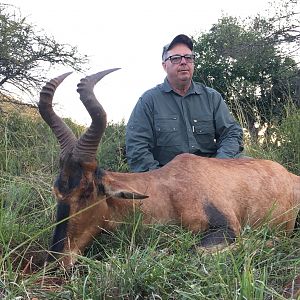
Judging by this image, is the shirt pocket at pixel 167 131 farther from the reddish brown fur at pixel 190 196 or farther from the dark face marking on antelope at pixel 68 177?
the dark face marking on antelope at pixel 68 177

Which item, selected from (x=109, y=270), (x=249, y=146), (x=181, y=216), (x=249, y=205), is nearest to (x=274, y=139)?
(x=249, y=146)

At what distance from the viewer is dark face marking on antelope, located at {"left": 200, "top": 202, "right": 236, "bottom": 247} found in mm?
4141

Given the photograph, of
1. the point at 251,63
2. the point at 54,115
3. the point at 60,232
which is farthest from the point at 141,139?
the point at 251,63

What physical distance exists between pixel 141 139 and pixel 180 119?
0.51 m

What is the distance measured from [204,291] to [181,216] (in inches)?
60.5

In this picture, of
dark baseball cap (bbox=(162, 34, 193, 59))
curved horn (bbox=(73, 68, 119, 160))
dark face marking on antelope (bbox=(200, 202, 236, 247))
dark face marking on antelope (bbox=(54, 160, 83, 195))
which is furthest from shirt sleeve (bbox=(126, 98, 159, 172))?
dark face marking on antelope (bbox=(54, 160, 83, 195))

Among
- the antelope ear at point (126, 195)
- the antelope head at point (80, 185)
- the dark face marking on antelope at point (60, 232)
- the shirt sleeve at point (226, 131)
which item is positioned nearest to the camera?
the dark face marking on antelope at point (60, 232)

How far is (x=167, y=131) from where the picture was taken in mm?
6078

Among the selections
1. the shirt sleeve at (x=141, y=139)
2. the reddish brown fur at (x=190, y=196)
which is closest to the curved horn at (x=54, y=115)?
the reddish brown fur at (x=190, y=196)

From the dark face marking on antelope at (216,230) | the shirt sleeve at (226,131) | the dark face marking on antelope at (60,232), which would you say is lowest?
the dark face marking on antelope at (216,230)

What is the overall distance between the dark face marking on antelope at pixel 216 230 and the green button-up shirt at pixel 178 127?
154 centimetres

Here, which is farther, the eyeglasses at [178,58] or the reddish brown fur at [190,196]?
the eyeglasses at [178,58]

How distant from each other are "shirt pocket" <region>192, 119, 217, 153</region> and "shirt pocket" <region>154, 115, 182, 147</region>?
8.6 inches

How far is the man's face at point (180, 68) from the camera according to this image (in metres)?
6.21
